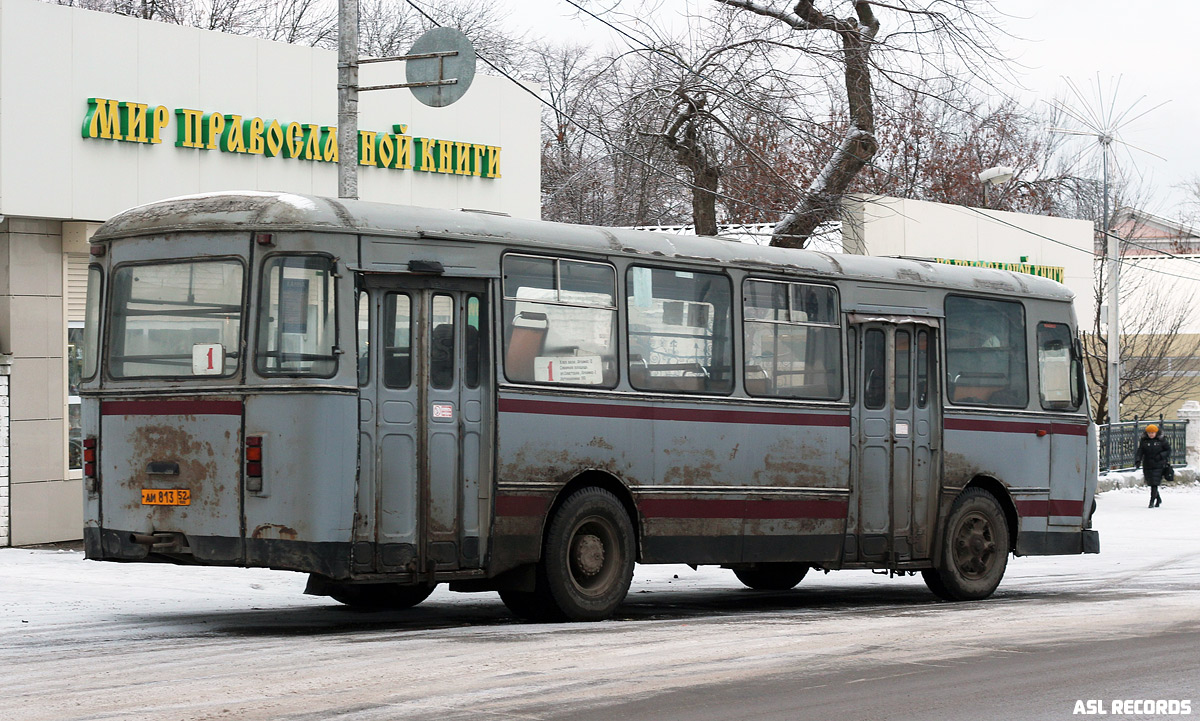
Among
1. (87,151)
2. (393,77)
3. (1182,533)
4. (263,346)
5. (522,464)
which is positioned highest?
(393,77)

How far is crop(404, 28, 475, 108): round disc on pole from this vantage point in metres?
15.1

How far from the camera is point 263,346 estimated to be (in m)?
10.6

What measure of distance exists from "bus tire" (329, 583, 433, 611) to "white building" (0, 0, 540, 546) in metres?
6.54

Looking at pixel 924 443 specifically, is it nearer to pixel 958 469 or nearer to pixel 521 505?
pixel 958 469

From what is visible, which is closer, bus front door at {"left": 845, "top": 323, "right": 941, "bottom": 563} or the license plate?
the license plate

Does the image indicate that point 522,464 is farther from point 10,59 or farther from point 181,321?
point 10,59

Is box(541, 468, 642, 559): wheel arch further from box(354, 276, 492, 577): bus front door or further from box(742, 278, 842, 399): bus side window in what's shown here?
box(742, 278, 842, 399): bus side window

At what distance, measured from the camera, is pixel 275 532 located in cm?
1048

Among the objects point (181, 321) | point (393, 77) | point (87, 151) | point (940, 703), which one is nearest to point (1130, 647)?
point (940, 703)

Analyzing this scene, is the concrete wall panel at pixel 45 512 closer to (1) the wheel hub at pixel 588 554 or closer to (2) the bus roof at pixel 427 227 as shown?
(2) the bus roof at pixel 427 227

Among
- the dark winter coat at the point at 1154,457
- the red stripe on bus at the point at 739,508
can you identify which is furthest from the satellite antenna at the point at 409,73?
the dark winter coat at the point at 1154,457

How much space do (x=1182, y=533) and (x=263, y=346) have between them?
19.3 meters

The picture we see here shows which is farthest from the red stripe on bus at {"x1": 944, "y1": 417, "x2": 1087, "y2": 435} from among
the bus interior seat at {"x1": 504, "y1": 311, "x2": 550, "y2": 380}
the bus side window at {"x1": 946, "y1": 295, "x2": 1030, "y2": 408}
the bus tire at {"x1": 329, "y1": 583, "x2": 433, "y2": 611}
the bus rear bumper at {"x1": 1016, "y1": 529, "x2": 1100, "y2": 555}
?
the bus tire at {"x1": 329, "y1": 583, "x2": 433, "y2": 611}

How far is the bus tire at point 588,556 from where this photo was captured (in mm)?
11703
